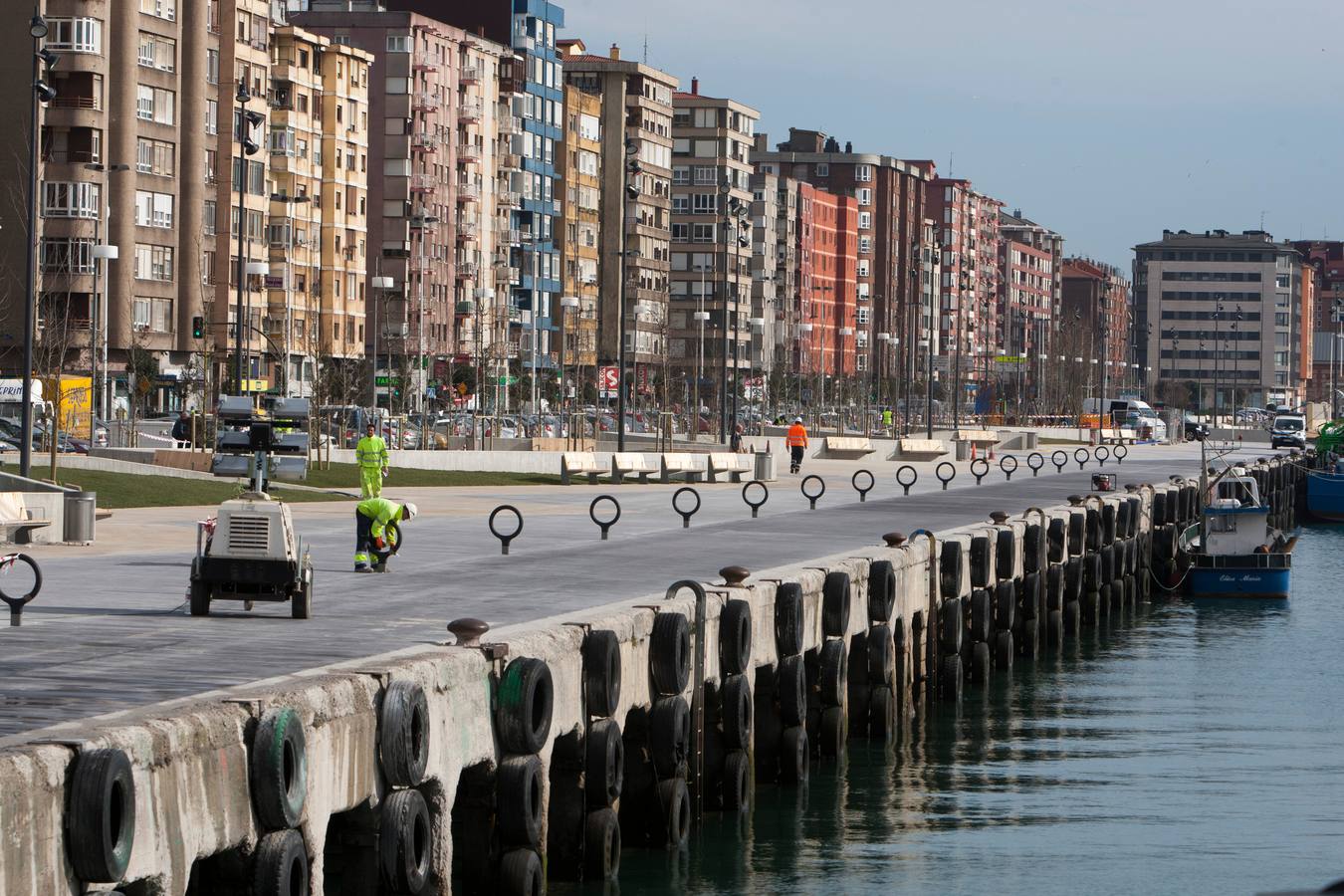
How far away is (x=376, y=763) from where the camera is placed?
13766 mm

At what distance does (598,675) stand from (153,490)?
99.0 ft

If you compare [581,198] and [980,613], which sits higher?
[581,198]

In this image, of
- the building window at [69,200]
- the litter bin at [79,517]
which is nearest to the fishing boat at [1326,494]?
the building window at [69,200]

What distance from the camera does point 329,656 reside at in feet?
64.5

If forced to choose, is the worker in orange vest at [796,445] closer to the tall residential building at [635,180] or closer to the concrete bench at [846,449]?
the concrete bench at [846,449]

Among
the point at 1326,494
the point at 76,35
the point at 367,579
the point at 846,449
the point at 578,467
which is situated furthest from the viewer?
the point at 76,35

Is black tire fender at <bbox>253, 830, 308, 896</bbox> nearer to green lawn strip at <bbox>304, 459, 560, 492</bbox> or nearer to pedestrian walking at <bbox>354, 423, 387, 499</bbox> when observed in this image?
pedestrian walking at <bbox>354, 423, 387, 499</bbox>

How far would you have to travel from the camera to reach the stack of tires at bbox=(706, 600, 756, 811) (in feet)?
69.7

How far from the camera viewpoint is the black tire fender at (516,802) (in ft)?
51.1

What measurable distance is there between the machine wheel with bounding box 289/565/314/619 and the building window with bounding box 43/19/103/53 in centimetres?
8911

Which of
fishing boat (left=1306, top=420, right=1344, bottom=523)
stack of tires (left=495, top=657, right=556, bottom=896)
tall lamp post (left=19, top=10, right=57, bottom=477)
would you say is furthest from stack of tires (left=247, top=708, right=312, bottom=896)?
fishing boat (left=1306, top=420, right=1344, bottom=523)

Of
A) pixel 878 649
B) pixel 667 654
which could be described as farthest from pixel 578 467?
pixel 667 654

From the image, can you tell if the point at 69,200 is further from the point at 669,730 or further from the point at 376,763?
the point at 376,763

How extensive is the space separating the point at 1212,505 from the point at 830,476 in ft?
69.6
